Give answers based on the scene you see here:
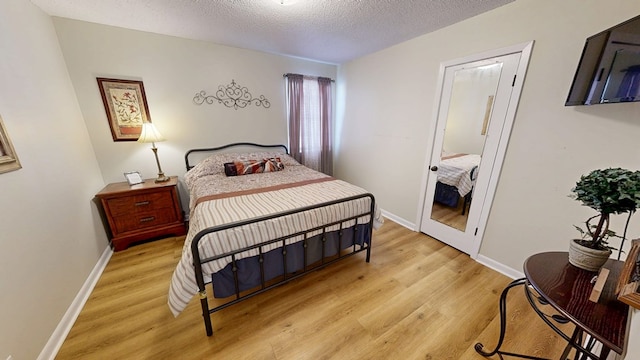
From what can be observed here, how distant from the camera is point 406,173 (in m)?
2.98

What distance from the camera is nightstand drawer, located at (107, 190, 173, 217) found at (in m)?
2.36

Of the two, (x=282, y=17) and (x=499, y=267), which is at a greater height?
(x=282, y=17)

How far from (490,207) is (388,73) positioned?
82.7 inches

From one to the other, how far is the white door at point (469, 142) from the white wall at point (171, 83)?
2.37 meters

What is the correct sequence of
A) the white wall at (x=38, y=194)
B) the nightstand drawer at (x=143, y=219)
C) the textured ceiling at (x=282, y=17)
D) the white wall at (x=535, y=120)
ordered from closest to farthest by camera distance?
the white wall at (x=38, y=194) → the white wall at (x=535, y=120) → the textured ceiling at (x=282, y=17) → the nightstand drawer at (x=143, y=219)

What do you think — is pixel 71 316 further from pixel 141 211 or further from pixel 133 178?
pixel 133 178

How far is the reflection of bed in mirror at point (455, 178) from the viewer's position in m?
2.33

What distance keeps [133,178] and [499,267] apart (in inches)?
169

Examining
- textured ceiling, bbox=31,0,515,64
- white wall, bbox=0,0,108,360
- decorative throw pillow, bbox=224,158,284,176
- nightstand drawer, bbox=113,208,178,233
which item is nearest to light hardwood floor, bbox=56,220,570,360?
white wall, bbox=0,0,108,360

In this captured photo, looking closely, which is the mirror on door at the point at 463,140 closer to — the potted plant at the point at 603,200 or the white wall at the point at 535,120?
the white wall at the point at 535,120

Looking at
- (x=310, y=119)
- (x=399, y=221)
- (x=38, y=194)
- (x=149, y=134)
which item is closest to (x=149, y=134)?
(x=149, y=134)

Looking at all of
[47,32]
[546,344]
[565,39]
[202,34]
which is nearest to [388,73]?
[565,39]

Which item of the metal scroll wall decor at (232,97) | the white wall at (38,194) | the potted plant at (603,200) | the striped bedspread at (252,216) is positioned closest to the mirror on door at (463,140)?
the striped bedspread at (252,216)

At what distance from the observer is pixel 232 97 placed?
315 cm
